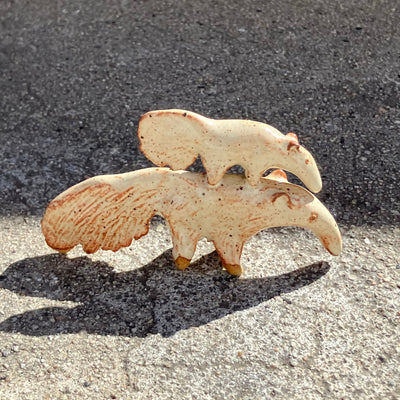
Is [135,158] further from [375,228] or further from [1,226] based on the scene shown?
[375,228]

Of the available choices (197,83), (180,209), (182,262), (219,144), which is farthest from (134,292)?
(197,83)

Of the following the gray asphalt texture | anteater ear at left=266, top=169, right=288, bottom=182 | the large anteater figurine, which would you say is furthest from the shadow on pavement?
anteater ear at left=266, top=169, right=288, bottom=182

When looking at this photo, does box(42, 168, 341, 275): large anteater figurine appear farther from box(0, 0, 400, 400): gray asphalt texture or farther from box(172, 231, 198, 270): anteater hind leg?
box(0, 0, 400, 400): gray asphalt texture

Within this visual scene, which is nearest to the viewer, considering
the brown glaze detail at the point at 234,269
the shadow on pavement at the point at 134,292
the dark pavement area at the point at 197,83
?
the shadow on pavement at the point at 134,292

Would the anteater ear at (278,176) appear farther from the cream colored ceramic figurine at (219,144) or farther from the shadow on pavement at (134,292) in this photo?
the shadow on pavement at (134,292)

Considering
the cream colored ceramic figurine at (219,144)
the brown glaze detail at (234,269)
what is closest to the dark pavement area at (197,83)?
the brown glaze detail at (234,269)

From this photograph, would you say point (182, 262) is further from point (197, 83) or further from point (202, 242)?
point (197, 83)

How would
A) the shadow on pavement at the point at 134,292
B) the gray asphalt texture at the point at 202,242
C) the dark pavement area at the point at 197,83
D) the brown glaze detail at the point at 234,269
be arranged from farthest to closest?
the dark pavement area at the point at 197,83
the brown glaze detail at the point at 234,269
the shadow on pavement at the point at 134,292
the gray asphalt texture at the point at 202,242
